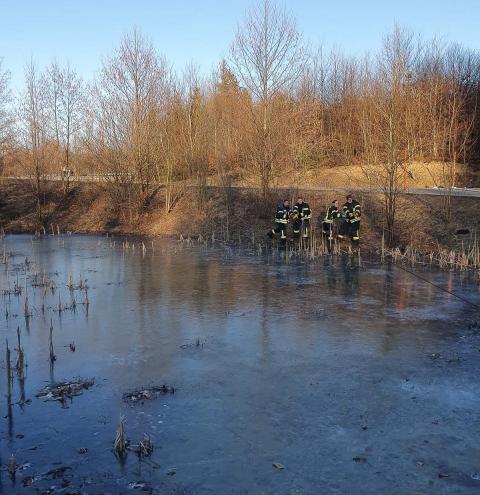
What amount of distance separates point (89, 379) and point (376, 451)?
13.3ft

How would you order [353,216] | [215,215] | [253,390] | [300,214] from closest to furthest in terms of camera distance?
1. [253,390]
2. [353,216]
3. [300,214]
4. [215,215]

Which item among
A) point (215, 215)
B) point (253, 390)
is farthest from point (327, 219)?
point (253, 390)

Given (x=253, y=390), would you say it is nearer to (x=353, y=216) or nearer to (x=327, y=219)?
(x=353, y=216)

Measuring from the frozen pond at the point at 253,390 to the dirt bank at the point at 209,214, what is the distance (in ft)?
29.2

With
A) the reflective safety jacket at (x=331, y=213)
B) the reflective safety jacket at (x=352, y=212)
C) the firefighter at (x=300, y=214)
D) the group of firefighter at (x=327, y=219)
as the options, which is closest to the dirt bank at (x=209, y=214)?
the group of firefighter at (x=327, y=219)

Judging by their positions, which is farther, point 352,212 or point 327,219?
point 327,219

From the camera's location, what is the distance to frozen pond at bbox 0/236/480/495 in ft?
17.2

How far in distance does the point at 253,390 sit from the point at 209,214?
72.4 feet

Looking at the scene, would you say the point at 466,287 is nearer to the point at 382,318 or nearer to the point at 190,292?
the point at 382,318

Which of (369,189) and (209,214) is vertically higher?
(369,189)

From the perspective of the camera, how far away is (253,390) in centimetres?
727

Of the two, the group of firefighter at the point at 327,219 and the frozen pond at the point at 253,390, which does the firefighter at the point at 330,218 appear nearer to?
the group of firefighter at the point at 327,219

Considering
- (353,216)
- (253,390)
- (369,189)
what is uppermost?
(369,189)

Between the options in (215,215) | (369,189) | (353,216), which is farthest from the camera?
(215,215)
